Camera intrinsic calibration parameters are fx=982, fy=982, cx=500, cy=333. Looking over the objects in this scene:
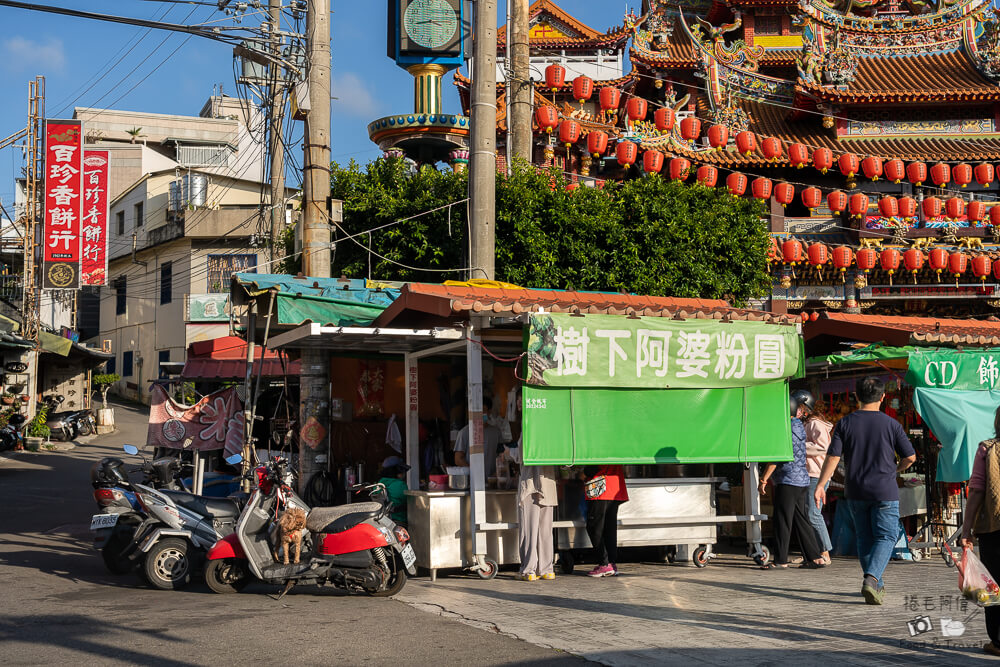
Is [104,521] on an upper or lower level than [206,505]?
lower

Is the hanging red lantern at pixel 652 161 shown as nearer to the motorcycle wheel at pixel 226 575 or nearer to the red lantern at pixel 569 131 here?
the red lantern at pixel 569 131

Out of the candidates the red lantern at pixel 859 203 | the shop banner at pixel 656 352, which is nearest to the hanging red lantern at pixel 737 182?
Result: the red lantern at pixel 859 203

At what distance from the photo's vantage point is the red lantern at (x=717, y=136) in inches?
1101

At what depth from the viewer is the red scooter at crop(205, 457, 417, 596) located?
8250mm

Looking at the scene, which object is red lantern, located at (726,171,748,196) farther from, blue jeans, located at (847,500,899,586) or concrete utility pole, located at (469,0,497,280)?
blue jeans, located at (847,500,899,586)

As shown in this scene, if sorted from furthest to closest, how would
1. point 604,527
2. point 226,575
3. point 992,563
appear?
point 604,527 < point 226,575 < point 992,563

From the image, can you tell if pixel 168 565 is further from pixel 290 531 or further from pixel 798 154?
pixel 798 154

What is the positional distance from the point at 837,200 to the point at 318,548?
21.6 m

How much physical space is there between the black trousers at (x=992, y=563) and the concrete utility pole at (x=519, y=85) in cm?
1313

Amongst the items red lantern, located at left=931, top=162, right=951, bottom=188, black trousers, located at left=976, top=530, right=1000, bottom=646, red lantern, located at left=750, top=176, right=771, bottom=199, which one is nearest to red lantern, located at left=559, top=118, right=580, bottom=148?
red lantern, located at left=750, top=176, right=771, bottom=199

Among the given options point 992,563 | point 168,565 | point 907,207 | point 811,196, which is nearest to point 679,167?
point 811,196

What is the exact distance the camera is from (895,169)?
2720 centimetres

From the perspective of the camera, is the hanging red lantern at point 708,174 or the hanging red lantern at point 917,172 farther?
the hanging red lantern at point 917,172

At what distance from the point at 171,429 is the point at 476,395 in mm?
7522
